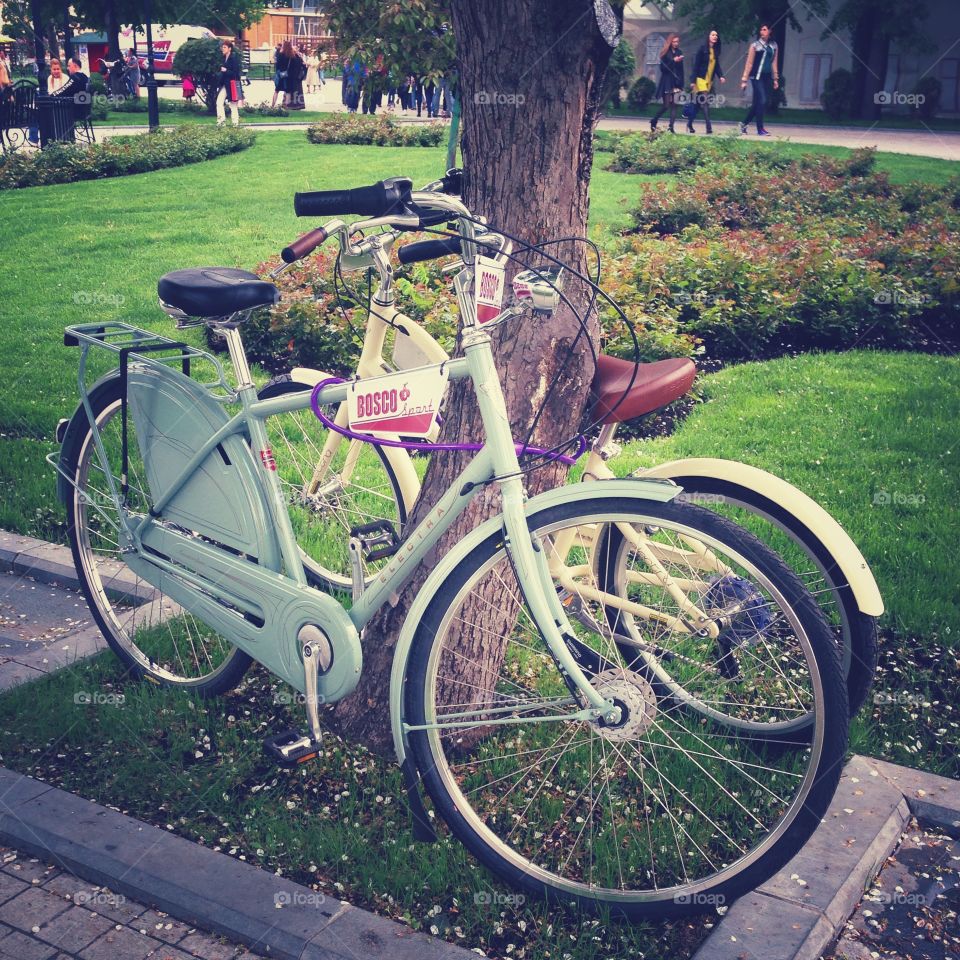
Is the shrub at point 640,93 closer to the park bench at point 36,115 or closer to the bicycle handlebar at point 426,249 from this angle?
the park bench at point 36,115

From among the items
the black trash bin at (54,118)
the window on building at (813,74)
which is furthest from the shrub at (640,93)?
the black trash bin at (54,118)

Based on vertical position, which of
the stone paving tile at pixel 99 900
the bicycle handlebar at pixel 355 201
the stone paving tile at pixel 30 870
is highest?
the bicycle handlebar at pixel 355 201

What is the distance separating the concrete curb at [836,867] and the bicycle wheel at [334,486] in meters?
1.77

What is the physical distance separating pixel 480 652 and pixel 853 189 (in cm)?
1228

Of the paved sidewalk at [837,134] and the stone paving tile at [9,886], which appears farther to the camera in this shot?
the paved sidewalk at [837,134]

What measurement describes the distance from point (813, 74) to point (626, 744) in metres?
39.0

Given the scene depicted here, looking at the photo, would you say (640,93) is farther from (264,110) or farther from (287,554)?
(287,554)

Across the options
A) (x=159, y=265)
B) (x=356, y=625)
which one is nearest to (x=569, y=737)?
(x=356, y=625)

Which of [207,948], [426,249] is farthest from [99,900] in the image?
[426,249]

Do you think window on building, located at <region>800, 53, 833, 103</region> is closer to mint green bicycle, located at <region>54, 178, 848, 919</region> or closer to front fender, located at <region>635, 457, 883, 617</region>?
mint green bicycle, located at <region>54, 178, 848, 919</region>

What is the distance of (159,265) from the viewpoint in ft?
34.4

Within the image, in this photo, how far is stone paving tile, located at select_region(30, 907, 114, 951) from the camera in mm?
2801

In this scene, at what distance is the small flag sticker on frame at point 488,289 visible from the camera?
9.13ft

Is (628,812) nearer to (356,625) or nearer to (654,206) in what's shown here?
(356,625)
